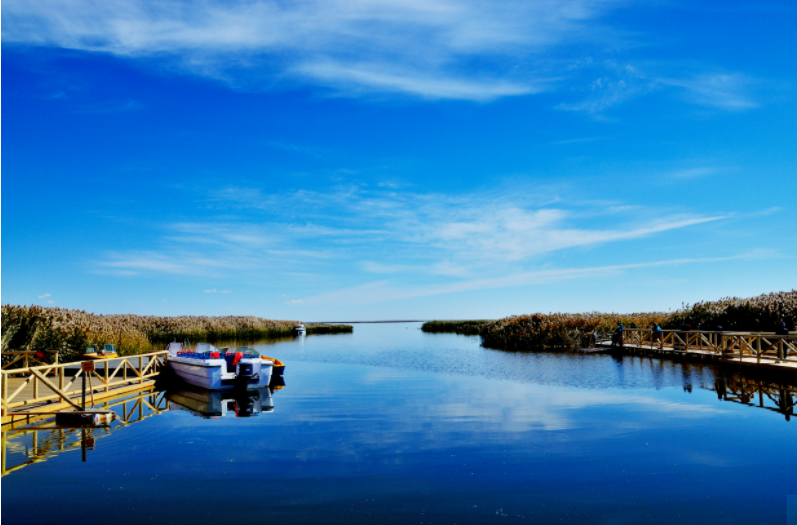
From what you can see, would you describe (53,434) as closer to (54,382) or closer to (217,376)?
(54,382)

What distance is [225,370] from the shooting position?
73.2 feet

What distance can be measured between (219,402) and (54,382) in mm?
6477

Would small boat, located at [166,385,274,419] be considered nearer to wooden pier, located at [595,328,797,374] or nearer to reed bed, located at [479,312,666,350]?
wooden pier, located at [595,328,797,374]

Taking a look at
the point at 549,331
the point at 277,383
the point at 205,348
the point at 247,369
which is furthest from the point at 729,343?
the point at 205,348

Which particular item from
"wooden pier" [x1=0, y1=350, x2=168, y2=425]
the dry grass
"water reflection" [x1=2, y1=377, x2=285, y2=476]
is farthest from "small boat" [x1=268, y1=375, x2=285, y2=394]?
the dry grass

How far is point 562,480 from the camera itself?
994 cm

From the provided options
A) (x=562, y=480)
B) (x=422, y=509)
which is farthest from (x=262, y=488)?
(x=562, y=480)

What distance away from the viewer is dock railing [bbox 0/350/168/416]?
1553 cm

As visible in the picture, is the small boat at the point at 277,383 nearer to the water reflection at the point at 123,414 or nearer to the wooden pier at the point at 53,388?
the water reflection at the point at 123,414

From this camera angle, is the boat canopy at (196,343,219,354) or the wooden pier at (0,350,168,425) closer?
the wooden pier at (0,350,168,425)

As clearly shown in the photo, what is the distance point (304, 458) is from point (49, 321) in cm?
2523

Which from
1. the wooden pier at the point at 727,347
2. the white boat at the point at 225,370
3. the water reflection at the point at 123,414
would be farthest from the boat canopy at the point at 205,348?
the wooden pier at the point at 727,347

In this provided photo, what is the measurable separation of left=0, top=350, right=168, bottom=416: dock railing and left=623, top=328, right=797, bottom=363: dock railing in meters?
27.4

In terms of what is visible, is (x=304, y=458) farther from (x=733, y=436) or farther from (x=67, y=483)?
(x=733, y=436)
